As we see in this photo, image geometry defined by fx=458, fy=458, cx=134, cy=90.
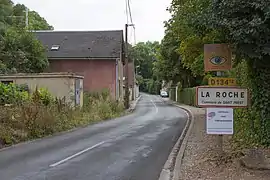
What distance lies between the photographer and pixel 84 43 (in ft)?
163

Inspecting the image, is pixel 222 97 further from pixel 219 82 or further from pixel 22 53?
pixel 22 53

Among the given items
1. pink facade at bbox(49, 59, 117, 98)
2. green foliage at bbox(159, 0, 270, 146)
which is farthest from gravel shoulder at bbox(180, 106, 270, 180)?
pink facade at bbox(49, 59, 117, 98)

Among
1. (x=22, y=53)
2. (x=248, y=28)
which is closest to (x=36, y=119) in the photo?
(x=248, y=28)

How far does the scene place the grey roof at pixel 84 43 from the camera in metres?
47.3

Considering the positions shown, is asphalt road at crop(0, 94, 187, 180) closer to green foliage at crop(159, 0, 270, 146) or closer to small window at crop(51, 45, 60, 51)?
green foliage at crop(159, 0, 270, 146)

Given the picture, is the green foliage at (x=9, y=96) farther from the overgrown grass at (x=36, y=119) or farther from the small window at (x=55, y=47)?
the small window at (x=55, y=47)

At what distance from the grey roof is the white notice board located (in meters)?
36.3

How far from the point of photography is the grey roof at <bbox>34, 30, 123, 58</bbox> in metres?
47.3

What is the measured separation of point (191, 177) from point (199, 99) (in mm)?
1934

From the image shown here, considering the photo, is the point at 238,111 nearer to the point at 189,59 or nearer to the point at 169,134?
the point at 169,134

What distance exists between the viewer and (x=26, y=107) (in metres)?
19.1

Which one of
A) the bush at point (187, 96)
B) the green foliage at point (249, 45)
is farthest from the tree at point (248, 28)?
the bush at point (187, 96)

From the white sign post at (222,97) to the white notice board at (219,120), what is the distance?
14cm

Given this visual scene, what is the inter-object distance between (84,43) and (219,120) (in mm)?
40289
